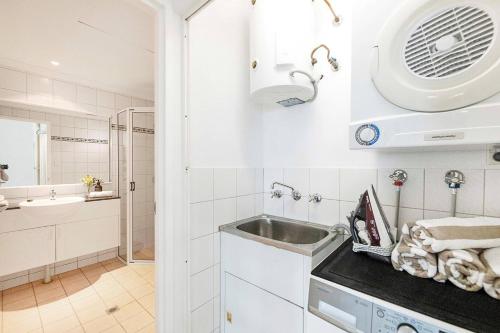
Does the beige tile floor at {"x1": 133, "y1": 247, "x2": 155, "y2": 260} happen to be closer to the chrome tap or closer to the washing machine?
the chrome tap

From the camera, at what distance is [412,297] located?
23.0 inches

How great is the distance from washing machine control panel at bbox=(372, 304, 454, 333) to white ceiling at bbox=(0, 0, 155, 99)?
1467 millimetres

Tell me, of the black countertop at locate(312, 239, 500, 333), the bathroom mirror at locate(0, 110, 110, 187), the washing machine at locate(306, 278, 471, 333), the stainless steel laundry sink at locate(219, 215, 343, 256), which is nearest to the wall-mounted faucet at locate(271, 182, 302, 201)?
the stainless steel laundry sink at locate(219, 215, 343, 256)

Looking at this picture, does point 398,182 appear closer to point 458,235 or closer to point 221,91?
point 458,235

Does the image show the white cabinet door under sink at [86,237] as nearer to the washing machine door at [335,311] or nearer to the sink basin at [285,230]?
the sink basin at [285,230]

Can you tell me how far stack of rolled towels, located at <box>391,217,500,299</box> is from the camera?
60 centimetres

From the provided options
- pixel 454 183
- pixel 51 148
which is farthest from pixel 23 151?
pixel 454 183

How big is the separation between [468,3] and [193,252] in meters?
1.39

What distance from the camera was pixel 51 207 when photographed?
1.87 m

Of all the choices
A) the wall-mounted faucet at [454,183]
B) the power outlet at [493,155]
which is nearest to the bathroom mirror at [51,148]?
the wall-mounted faucet at [454,183]

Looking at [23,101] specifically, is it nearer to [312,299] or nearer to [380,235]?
[312,299]

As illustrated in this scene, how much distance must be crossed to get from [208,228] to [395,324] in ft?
2.90

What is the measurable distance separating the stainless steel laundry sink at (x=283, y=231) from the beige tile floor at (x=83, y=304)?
1.03 m

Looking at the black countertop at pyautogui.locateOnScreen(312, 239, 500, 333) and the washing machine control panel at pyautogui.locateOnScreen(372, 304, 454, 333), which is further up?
the black countertop at pyautogui.locateOnScreen(312, 239, 500, 333)
